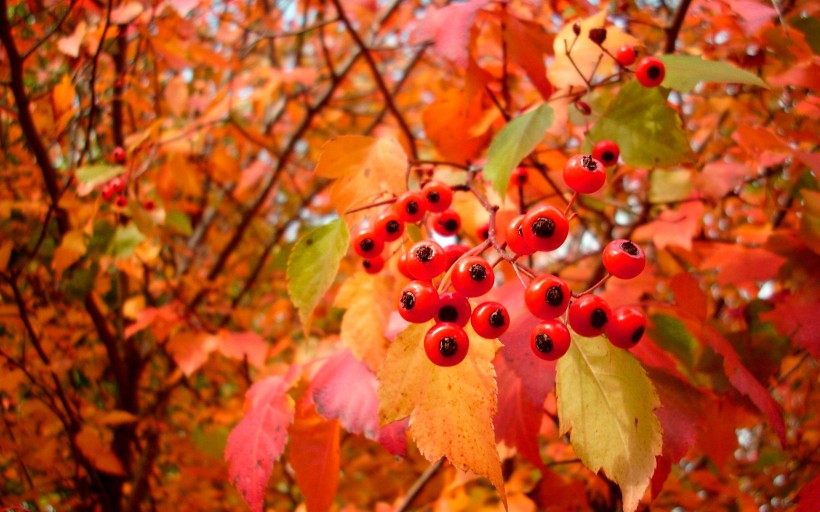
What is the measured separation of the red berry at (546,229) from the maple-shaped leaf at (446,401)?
236 millimetres

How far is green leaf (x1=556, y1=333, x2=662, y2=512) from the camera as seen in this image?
0.89m

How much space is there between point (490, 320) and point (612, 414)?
28 cm

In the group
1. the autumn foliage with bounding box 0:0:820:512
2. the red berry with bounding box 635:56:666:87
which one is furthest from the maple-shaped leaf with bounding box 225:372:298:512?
the red berry with bounding box 635:56:666:87

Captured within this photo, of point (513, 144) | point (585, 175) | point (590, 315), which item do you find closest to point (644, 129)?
point (513, 144)

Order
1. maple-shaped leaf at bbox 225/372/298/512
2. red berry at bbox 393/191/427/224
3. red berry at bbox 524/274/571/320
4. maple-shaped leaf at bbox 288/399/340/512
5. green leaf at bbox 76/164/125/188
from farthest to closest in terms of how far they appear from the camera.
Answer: green leaf at bbox 76/164/125/188 < maple-shaped leaf at bbox 288/399/340/512 < maple-shaped leaf at bbox 225/372/298/512 < red berry at bbox 393/191/427/224 < red berry at bbox 524/274/571/320

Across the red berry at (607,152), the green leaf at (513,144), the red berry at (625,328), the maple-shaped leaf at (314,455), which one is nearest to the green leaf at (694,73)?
the red berry at (607,152)

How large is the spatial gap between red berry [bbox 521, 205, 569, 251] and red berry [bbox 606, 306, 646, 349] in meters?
0.16

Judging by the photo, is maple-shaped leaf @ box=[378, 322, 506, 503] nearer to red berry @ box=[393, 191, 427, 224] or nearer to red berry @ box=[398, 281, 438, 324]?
red berry @ box=[398, 281, 438, 324]

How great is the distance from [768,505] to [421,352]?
9.49 ft

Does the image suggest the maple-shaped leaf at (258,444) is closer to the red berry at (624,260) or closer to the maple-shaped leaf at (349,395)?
the maple-shaped leaf at (349,395)

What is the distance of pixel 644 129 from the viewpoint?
51.3 inches

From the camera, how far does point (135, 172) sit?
7.29 feet

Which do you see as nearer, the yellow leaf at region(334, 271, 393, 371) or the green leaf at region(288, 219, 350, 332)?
the green leaf at region(288, 219, 350, 332)

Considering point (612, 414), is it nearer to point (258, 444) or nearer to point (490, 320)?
point (490, 320)
